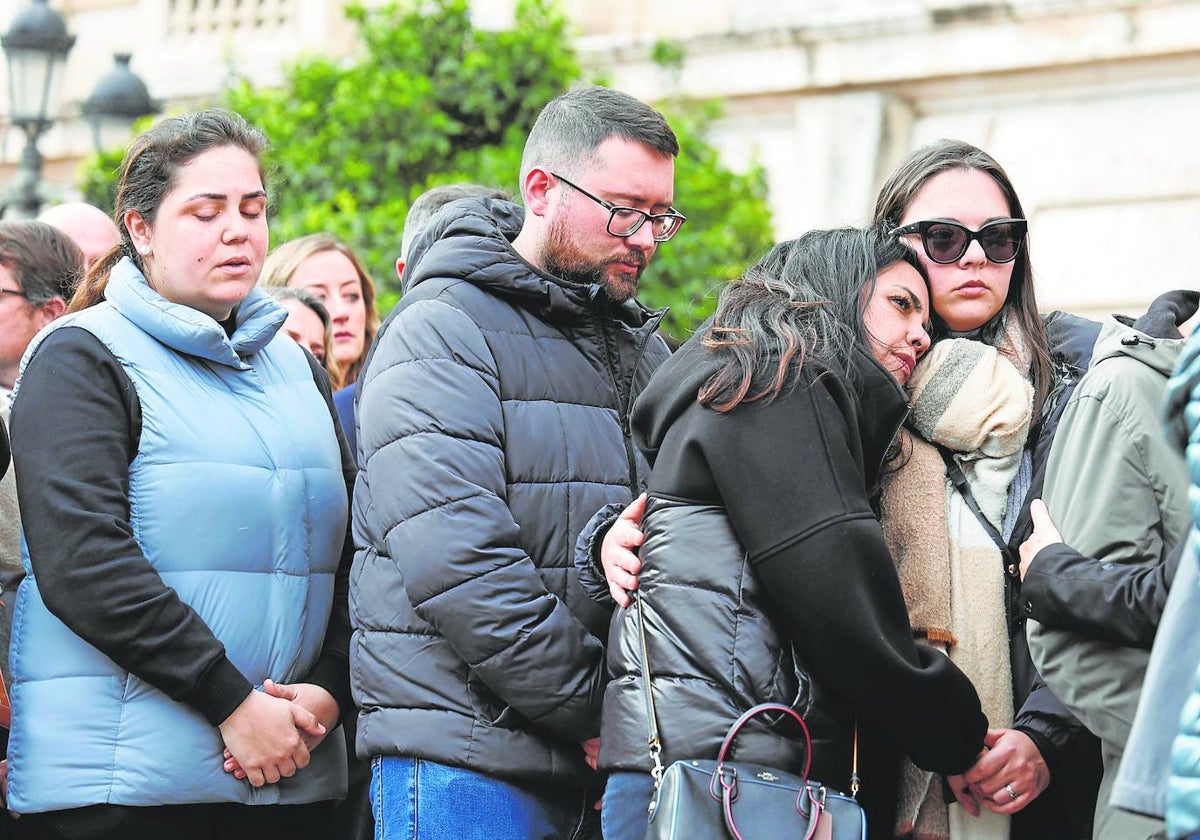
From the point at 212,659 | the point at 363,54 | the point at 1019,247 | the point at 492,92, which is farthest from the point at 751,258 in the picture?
the point at 212,659

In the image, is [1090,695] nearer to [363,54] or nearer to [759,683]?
[759,683]

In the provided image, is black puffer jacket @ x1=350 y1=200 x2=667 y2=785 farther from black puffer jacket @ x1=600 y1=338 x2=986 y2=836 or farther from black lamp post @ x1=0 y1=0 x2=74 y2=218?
black lamp post @ x1=0 y1=0 x2=74 y2=218

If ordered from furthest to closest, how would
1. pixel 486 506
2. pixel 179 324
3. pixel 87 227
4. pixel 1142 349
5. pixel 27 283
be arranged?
1. pixel 87 227
2. pixel 27 283
3. pixel 179 324
4. pixel 486 506
5. pixel 1142 349

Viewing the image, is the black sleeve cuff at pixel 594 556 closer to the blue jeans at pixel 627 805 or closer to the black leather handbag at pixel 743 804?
the blue jeans at pixel 627 805

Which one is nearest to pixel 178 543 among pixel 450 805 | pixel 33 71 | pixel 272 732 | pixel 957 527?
pixel 272 732

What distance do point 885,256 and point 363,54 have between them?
6.38 metres

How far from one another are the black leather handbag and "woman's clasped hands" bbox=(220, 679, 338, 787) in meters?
0.96

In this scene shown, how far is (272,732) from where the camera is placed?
3.47 metres

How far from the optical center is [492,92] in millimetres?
8500

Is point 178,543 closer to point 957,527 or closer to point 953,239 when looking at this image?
point 957,527

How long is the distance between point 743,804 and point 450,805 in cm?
76

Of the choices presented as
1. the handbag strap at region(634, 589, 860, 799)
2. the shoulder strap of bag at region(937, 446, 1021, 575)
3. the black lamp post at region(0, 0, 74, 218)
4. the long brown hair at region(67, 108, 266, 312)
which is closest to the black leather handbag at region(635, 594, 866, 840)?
the handbag strap at region(634, 589, 860, 799)

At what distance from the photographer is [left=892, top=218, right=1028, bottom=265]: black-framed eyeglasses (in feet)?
11.8

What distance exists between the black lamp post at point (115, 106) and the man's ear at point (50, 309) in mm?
4999
